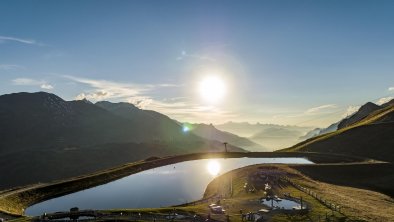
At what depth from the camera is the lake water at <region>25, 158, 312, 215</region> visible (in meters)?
84.8

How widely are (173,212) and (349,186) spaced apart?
63.3 metres

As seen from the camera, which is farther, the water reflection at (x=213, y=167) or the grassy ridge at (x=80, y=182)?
→ the water reflection at (x=213, y=167)

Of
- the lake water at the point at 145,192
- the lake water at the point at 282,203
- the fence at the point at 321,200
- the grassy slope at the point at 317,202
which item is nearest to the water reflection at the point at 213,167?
the lake water at the point at 145,192

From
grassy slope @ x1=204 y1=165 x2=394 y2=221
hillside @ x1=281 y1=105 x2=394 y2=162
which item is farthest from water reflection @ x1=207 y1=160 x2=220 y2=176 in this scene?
hillside @ x1=281 y1=105 x2=394 y2=162

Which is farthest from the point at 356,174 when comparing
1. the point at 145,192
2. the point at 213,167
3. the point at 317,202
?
the point at 145,192

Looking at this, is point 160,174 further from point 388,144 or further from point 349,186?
point 388,144

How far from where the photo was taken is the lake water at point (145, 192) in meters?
84.8

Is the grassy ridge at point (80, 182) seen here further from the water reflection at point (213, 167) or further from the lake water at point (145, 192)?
the water reflection at point (213, 167)

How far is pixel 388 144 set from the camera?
166625mm

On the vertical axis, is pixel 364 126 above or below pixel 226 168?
above

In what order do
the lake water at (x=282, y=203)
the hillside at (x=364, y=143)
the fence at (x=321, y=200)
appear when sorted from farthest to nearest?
the hillside at (x=364, y=143)
the lake water at (x=282, y=203)
the fence at (x=321, y=200)

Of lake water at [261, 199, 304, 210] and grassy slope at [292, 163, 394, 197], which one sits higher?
grassy slope at [292, 163, 394, 197]

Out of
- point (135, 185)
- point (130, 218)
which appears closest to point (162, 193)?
point (135, 185)

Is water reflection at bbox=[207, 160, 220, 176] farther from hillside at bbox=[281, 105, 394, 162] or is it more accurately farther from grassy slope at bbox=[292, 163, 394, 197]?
hillside at bbox=[281, 105, 394, 162]
